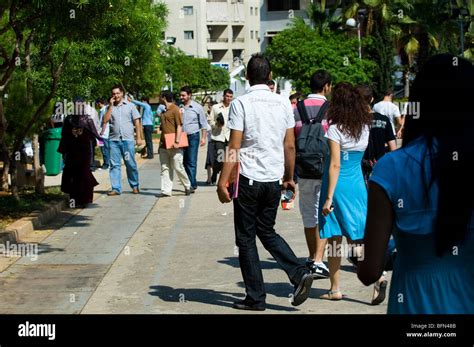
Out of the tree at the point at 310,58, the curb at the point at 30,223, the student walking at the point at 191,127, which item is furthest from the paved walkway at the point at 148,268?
the tree at the point at 310,58

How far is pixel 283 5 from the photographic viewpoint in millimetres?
74938

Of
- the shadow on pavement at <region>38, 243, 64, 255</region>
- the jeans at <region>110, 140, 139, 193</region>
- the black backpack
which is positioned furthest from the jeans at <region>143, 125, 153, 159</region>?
the black backpack

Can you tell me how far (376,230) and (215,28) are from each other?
9482 cm

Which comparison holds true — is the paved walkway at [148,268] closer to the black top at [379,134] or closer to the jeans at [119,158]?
the black top at [379,134]

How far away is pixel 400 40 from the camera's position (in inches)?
2261

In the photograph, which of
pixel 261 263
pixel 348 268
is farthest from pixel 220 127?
pixel 348 268

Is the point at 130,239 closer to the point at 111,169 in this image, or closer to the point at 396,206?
the point at 111,169

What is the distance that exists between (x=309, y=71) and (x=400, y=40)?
25.1 metres

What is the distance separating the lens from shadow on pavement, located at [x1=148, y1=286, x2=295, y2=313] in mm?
8516

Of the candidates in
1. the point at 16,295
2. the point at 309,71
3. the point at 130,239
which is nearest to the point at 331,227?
the point at 16,295

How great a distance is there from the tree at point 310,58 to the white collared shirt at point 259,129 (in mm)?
24489

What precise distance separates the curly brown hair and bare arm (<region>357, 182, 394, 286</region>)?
4.82m
